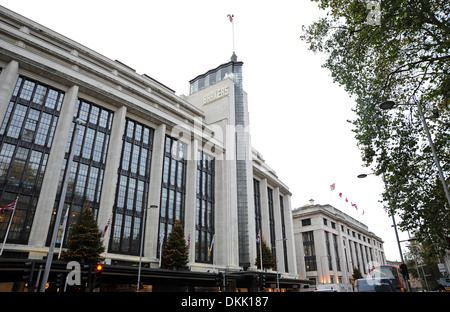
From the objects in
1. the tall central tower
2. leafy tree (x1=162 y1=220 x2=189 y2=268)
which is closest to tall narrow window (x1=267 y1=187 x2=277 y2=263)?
the tall central tower

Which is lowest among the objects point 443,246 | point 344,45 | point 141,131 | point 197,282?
point 197,282

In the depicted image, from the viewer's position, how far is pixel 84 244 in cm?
2783

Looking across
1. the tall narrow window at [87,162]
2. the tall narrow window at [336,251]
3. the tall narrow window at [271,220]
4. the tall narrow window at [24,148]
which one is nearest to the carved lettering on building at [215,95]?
the tall narrow window at [271,220]

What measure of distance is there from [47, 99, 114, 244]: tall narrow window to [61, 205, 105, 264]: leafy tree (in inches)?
136

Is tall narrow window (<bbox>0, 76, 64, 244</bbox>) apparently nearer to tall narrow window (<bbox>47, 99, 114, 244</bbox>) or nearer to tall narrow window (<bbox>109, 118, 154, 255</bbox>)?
tall narrow window (<bbox>47, 99, 114, 244</bbox>)

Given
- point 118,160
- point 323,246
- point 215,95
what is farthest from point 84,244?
point 323,246

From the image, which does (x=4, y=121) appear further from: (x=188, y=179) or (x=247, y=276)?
(x=247, y=276)

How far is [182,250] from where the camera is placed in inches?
1501

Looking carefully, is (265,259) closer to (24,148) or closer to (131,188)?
(131,188)

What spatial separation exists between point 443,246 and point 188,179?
3501 centimetres

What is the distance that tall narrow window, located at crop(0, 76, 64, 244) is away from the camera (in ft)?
92.0

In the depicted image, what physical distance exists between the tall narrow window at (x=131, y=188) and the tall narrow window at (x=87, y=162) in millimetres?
2797
